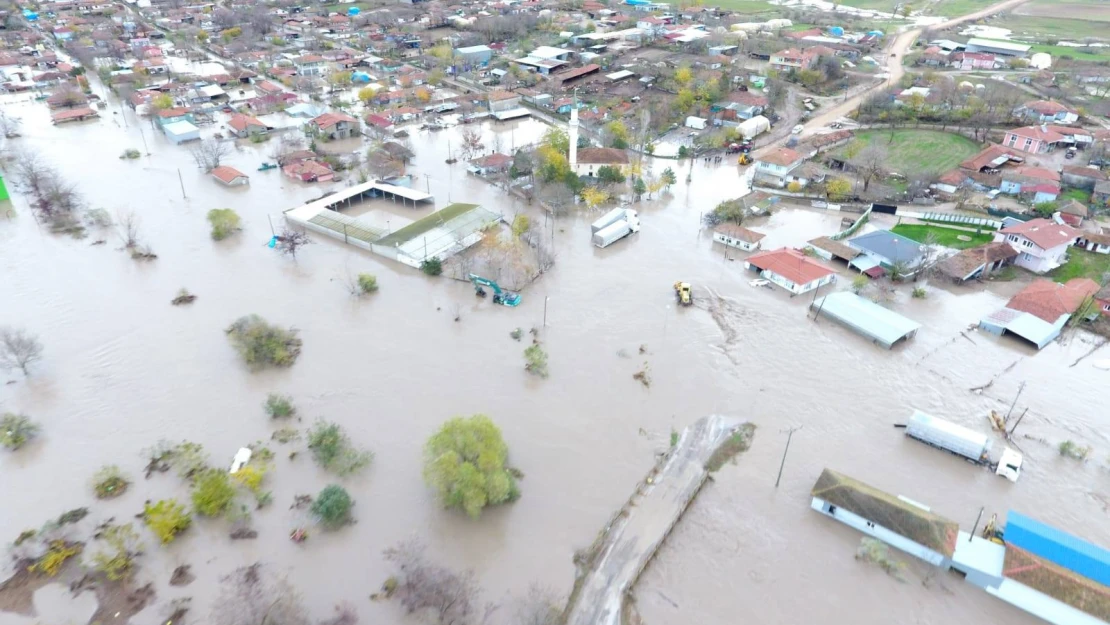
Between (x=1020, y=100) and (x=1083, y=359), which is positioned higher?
(x=1020, y=100)

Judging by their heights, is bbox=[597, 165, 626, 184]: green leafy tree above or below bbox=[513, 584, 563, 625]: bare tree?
above

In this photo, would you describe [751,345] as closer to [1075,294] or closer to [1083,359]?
[1083,359]

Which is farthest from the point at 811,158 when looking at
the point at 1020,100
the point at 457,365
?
the point at 457,365

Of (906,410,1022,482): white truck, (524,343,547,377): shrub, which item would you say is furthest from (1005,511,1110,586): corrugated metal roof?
(524,343,547,377): shrub

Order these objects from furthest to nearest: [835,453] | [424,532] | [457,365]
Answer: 1. [457,365]
2. [835,453]
3. [424,532]

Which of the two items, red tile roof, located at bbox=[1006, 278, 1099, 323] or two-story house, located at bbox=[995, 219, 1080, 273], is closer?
red tile roof, located at bbox=[1006, 278, 1099, 323]

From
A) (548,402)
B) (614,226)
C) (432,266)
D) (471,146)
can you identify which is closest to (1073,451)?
(548,402)

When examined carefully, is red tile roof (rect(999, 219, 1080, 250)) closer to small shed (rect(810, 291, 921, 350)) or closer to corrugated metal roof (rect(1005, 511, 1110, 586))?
small shed (rect(810, 291, 921, 350))
